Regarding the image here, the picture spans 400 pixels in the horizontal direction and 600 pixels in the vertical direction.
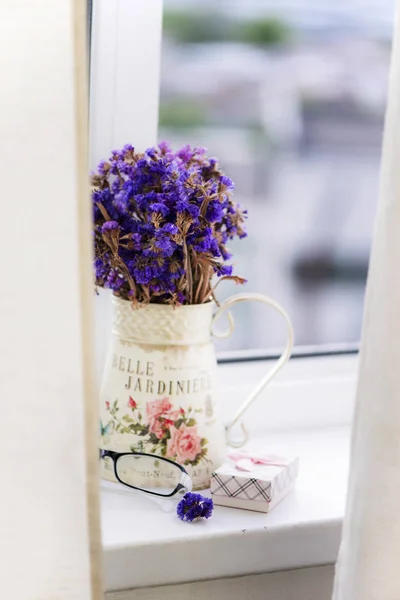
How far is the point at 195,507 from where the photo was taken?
928mm

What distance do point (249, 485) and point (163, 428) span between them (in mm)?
124

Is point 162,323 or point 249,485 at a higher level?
point 162,323

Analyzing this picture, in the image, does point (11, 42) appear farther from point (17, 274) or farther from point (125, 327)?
point (125, 327)

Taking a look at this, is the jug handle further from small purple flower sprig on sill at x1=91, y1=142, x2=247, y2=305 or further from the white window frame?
the white window frame

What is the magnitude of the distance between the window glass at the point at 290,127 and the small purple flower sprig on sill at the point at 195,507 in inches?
19.2

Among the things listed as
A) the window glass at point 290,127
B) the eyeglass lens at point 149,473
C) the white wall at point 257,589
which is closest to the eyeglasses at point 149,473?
the eyeglass lens at point 149,473

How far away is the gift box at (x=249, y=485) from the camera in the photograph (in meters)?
0.97

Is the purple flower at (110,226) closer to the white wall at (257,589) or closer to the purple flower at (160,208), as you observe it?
the purple flower at (160,208)

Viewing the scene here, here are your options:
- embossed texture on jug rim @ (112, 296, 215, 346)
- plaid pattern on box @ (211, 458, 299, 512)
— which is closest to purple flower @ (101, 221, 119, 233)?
embossed texture on jug rim @ (112, 296, 215, 346)

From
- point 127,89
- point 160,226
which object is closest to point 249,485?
point 160,226

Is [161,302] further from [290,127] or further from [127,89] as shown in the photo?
[290,127]

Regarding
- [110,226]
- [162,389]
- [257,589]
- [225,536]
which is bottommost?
[257,589]

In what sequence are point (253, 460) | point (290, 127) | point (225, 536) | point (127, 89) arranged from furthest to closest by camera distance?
→ 1. point (290, 127)
2. point (127, 89)
3. point (253, 460)
4. point (225, 536)

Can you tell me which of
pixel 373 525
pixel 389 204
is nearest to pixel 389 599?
pixel 373 525
